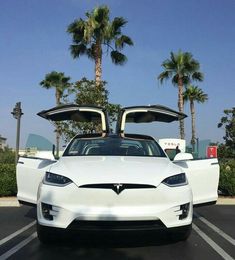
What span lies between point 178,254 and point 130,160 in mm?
1364

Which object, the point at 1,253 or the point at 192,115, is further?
the point at 192,115

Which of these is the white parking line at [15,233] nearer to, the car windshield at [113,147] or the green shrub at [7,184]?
the car windshield at [113,147]

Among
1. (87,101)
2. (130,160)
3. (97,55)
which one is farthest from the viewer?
(97,55)

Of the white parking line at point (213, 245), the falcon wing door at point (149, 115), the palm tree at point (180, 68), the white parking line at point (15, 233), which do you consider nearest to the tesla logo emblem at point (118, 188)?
the white parking line at point (213, 245)

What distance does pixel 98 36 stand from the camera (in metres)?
26.8

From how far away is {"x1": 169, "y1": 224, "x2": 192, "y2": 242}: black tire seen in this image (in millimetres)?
5964

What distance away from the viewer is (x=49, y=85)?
154 feet

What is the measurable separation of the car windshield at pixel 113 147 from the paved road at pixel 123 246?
1295 millimetres

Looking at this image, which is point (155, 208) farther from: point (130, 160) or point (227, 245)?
point (227, 245)

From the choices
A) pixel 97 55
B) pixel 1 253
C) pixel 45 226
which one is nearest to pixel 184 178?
pixel 45 226

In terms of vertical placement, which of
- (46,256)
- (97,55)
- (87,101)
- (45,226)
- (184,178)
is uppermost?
(97,55)

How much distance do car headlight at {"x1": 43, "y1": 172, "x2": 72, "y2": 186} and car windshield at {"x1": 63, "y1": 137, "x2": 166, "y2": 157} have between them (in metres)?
1.29

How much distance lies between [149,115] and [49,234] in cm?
395

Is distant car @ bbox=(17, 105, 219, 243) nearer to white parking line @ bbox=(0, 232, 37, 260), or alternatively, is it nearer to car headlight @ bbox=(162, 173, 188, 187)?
car headlight @ bbox=(162, 173, 188, 187)
